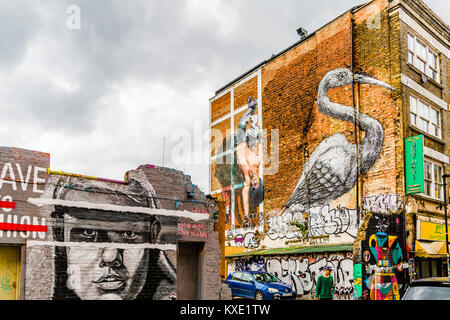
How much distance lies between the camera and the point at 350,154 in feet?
71.1

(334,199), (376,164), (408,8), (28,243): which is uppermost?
(408,8)

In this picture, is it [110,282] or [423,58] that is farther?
[423,58]

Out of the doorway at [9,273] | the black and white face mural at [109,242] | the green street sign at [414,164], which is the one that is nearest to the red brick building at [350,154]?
the green street sign at [414,164]

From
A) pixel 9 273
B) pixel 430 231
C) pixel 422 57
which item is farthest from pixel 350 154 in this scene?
pixel 9 273

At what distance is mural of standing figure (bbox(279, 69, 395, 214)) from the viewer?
20891 millimetres

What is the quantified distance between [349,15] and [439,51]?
4.98 metres

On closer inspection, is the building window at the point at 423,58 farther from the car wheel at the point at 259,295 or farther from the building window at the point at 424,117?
the car wheel at the point at 259,295

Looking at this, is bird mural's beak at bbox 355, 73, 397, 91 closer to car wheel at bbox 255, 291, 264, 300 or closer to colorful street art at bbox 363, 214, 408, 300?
colorful street art at bbox 363, 214, 408, 300

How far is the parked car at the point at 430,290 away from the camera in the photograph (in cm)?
603

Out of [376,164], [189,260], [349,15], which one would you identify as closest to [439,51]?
[349,15]

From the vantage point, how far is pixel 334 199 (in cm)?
2195

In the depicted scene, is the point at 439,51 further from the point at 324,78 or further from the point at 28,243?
the point at 28,243

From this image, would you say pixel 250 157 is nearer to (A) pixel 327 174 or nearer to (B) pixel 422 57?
(A) pixel 327 174

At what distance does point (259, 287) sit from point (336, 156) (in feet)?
25.9
